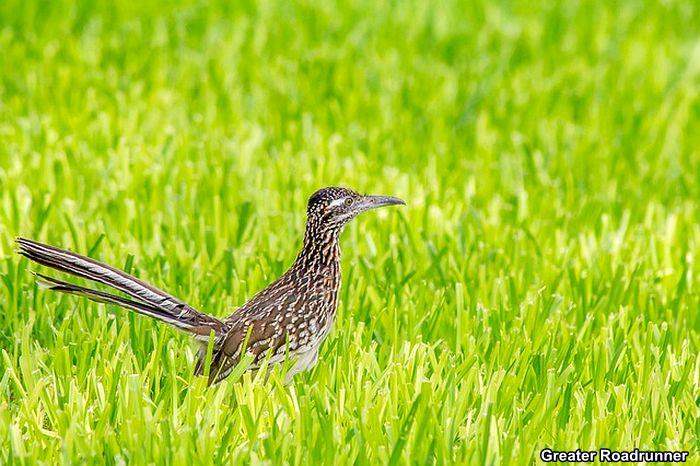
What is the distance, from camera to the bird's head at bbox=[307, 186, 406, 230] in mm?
5160

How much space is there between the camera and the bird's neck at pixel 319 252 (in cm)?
511

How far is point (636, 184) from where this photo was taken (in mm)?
8344

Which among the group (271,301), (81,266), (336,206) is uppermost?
(336,206)

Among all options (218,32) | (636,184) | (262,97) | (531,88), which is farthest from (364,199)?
(218,32)

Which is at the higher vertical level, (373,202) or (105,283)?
(373,202)

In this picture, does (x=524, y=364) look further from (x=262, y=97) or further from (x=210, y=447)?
(x=262, y=97)

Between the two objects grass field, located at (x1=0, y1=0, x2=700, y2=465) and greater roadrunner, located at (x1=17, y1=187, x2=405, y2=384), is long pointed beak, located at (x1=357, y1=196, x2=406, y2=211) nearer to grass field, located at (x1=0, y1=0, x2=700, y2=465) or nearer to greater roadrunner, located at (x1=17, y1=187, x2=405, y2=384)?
greater roadrunner, located at (x1=17, y1=187, x2=405, y2=384)

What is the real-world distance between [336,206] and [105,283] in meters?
1.10

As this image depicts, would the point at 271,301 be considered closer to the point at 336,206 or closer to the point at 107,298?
the point at 336,206

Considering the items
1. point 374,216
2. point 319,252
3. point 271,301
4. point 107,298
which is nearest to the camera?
point 107,298

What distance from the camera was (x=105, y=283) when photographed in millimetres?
4465

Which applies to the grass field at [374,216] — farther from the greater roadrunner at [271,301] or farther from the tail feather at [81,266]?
the tail feather at [81,266]

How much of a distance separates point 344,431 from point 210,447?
484mm

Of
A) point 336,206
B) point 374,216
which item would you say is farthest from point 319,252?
point 374,216
